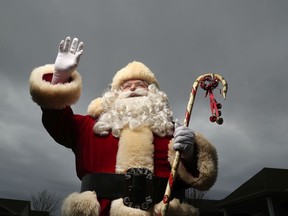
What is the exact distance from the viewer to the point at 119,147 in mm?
2348

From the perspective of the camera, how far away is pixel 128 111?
2688 mm

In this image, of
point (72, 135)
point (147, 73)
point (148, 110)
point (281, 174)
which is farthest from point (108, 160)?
point (281, 174)

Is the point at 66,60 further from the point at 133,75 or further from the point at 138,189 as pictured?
the point at 138,189

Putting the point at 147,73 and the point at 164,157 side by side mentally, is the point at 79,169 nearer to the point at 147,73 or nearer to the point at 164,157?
the point at 164,157

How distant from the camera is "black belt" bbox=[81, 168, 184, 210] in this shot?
Answer: 6.72 feet

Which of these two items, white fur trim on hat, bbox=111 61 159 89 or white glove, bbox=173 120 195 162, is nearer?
white glove, bbox=173 120 195 162

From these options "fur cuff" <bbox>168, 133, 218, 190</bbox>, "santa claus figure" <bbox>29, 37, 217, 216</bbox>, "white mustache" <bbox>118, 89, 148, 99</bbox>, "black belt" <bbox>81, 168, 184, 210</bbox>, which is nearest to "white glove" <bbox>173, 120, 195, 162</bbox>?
"santa claus figure" <bbox>29, 37, 217, 216</bbox>

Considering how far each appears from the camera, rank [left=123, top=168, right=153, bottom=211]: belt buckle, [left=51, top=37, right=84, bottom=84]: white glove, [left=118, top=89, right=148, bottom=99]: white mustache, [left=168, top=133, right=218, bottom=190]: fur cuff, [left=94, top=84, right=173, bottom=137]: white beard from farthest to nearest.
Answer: [left=118, top=89, right=148, bottom=99]: white mustache
[left=94, top=84, right=173, bottom=137]: white beard
[left=51, top=37, right=84, bottom=84]: white glove
[left=168, top=133, right=218, bottom=190]: fur cuff
[left=123, top=168, right=153, bottom=211]: belt buckle

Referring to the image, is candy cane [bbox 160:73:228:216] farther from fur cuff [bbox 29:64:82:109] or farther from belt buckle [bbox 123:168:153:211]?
fur cuff [bbox 29:64:82:109]

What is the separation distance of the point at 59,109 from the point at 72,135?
33 centimetres

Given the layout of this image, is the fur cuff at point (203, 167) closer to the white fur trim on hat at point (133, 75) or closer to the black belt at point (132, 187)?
the black belt at point (132, 187)

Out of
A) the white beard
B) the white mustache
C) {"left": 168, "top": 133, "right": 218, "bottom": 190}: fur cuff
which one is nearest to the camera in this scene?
{"left": 168, "top": 133, "right": 218, "bottom": 190}: fur cuff

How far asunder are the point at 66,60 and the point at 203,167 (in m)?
1.54

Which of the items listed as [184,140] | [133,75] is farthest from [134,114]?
[133,75]
